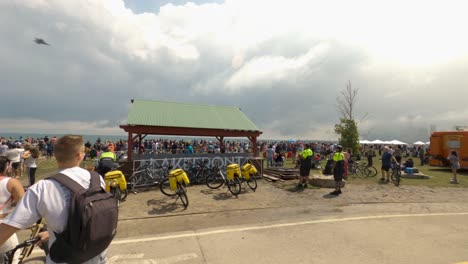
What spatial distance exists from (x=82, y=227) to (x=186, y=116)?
12.8m

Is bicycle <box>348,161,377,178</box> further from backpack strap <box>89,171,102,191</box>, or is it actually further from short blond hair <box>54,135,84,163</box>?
short blond hair <box>54,135,84,163</box>

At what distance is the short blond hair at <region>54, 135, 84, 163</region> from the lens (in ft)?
6.59

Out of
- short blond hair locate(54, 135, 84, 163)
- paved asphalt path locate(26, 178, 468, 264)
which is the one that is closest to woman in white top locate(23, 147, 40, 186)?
paved asphalt path locate(26, 178, 468, 264)

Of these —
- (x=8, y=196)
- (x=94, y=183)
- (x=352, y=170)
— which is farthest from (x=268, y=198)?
(x=352, y=170)

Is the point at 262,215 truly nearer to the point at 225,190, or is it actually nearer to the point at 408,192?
the point at 225,190

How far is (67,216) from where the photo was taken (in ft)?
5.90

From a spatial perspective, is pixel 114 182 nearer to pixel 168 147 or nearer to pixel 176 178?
pixel 176 178

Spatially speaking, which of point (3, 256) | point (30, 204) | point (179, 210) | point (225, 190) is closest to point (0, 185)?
point (3, 256)

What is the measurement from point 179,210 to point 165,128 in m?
5.76

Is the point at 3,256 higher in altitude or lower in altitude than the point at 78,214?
lower

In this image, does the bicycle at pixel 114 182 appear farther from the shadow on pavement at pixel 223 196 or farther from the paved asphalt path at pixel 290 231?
the shadow on pavement at pixel 223 196

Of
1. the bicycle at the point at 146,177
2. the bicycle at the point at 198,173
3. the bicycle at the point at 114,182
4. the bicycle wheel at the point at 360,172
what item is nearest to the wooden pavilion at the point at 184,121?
the bicycle at the point at 146,177

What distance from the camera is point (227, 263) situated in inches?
171

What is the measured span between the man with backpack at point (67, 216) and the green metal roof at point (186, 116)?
10843mm
